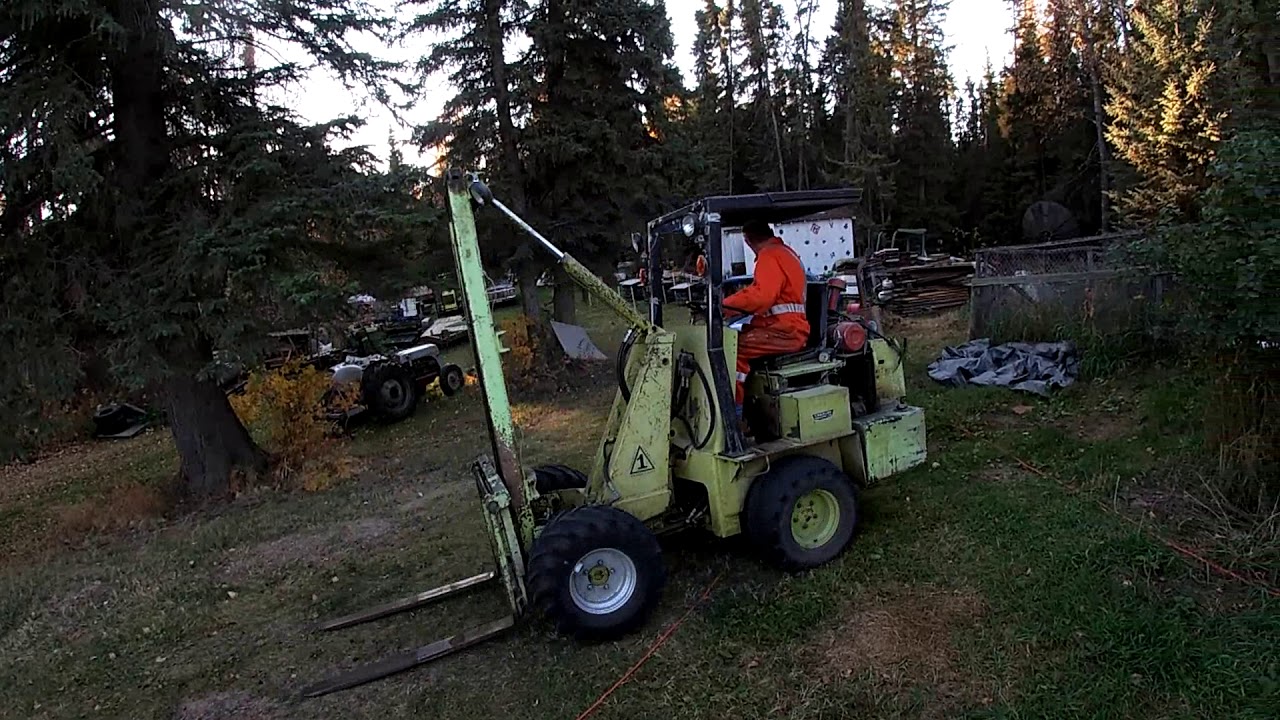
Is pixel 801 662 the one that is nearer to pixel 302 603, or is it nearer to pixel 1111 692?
pixel 1111 692

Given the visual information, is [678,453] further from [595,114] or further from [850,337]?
[595,114]

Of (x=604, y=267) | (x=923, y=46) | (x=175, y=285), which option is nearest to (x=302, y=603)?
(x=175, y=285)

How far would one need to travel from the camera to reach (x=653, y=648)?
4262mm

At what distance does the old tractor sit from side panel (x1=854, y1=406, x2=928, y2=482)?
1 centimetres

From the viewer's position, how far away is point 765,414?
522 centimetres

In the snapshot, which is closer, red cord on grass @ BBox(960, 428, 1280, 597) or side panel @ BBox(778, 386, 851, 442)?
red cord on grass @ BBox(960, 428, 1280, 597)

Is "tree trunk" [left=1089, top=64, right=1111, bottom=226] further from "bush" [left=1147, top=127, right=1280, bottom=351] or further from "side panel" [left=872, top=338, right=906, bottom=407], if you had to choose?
"side panel" [left=872, top=338, right=906, bottom=407]

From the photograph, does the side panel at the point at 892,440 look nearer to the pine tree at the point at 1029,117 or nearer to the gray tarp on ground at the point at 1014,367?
the gray tarp on ground at the point at 1014,367

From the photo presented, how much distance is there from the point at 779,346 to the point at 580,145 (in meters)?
9.20

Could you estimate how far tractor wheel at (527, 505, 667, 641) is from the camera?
13.3ft

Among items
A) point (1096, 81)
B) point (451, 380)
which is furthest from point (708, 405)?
point (1096, 81)

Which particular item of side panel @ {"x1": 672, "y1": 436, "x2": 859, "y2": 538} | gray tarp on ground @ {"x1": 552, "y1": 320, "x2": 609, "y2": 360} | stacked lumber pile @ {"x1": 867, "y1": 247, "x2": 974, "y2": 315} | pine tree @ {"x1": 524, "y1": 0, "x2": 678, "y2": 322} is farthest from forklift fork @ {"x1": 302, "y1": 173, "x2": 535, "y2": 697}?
stacked lumber pile @ {"x1": 867, "y1": 247, "x2": 974, "y2": 315}

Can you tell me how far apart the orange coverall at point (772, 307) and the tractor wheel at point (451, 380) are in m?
10.5

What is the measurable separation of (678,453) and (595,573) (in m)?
1.06
